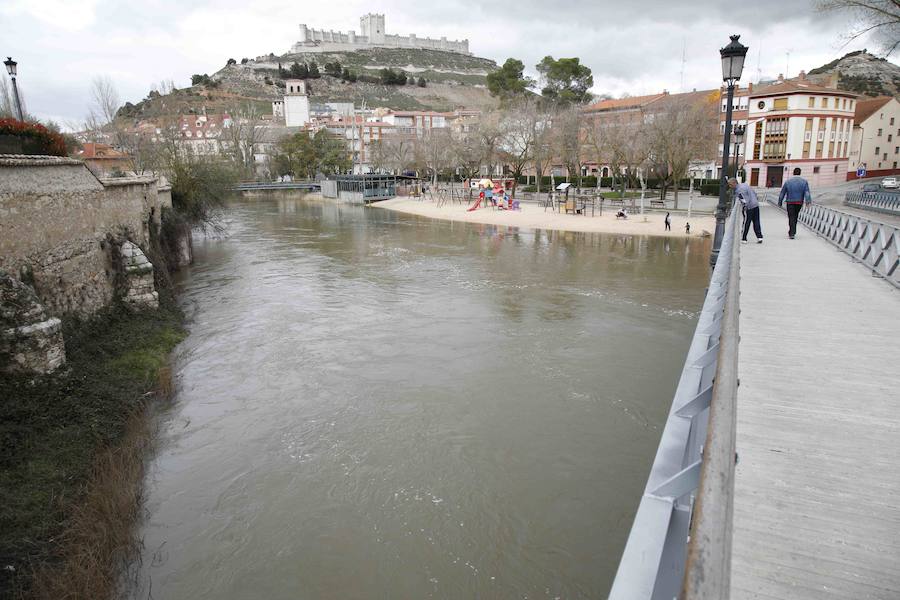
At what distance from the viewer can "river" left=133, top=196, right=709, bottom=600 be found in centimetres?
683

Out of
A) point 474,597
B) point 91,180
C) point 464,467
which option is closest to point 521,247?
point 91,180

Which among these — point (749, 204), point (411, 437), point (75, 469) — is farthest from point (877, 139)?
point (75, 469)

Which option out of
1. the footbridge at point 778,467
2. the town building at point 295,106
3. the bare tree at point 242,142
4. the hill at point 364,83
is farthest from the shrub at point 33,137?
the hill at point 364,83

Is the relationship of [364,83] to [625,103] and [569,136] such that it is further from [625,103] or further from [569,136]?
[569,136]

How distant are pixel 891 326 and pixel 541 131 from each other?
44821mm

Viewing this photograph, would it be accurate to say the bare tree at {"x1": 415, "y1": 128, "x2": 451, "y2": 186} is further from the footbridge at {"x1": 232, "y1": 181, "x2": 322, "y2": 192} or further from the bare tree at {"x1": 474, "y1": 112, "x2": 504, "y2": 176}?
the footbridge at {"x1": 232, "y1": 181, "x2": 322, "y2": 192}

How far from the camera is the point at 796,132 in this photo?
5719 cm

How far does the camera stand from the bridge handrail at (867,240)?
916cm

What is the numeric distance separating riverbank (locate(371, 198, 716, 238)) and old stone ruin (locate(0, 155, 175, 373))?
24.2 metres

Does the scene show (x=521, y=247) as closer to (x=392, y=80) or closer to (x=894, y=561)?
(x=894, y=561)

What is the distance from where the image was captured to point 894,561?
2.92 m

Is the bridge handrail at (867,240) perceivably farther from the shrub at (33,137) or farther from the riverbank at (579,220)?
the shrub at (33,137)

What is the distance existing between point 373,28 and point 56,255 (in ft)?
667

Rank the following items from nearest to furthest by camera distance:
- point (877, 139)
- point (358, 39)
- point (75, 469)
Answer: point (75, 469)
point (877, 139)
point (358, 39)
